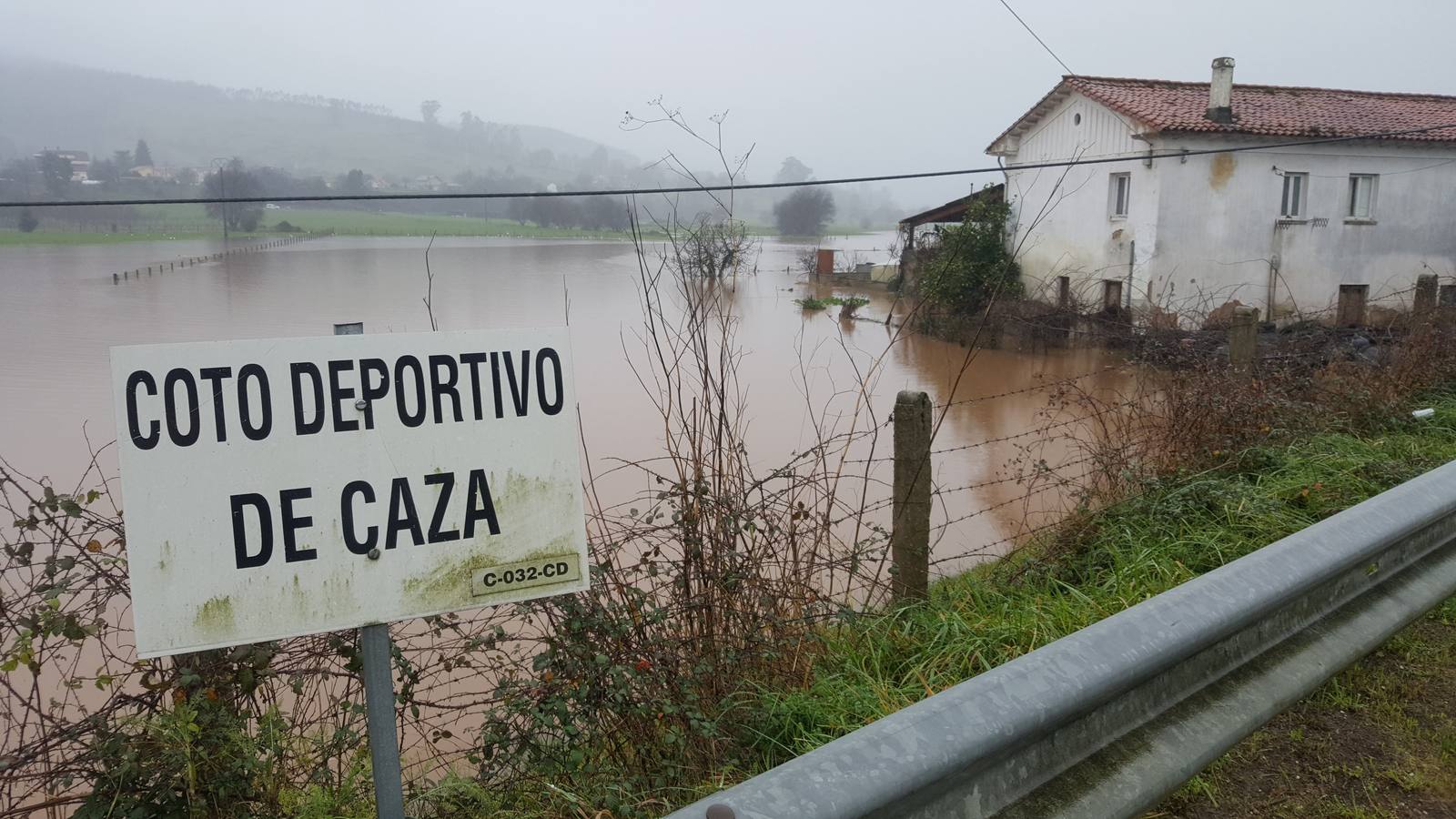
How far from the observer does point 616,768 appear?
3.13 m

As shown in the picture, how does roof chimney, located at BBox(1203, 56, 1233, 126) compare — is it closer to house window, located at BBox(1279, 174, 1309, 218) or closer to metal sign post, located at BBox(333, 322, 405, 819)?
house window, located at BBox(1279, 174, 1309, 218)

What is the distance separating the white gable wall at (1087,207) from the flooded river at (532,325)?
2.49 meters

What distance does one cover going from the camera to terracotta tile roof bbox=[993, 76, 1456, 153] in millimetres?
20781

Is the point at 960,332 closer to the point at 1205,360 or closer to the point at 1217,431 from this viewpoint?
the point at 1205,360

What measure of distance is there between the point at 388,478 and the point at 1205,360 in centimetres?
739

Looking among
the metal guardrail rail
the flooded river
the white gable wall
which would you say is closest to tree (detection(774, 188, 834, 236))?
the flooded river

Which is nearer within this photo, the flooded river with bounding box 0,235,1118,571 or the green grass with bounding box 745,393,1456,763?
the green grass with bounding box 745,393,1456,763

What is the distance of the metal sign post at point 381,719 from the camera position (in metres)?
1.83

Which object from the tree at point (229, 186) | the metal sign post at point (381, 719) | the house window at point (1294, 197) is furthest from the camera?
the house window at point (1294, 197)

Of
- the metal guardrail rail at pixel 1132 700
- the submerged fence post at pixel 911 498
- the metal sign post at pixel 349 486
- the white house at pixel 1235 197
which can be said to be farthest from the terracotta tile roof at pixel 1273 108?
the metal sign post at pixel 349 486

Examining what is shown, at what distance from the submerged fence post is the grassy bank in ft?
0.57

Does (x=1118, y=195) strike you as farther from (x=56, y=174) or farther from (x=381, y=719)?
(x=381, y=719)

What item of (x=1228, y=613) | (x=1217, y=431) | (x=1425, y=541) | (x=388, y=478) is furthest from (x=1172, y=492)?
(x=388, y=478)

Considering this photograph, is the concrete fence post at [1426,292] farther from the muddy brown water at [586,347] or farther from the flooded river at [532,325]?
the flooded river at [532,325]
